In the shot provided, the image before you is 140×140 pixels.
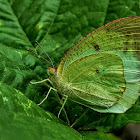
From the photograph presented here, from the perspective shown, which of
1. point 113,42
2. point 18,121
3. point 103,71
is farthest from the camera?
point 103,71

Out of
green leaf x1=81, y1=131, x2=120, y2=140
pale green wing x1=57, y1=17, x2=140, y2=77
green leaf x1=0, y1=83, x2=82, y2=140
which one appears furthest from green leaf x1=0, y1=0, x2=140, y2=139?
green leaf x1=0, y1=83, x2=82, y2=140

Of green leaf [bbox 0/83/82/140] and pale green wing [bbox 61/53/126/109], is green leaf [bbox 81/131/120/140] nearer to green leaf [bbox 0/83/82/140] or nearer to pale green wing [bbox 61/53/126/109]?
pale green wing [bbox 61/53/126/109]

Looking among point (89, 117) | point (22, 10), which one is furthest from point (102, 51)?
point (22, 10)

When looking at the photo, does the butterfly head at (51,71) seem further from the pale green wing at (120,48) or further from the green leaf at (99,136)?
the green leaf at (99,136)

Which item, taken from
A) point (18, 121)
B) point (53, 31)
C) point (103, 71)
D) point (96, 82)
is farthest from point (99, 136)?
point (53, 31)

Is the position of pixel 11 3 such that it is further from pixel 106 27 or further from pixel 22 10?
pixel 106 27

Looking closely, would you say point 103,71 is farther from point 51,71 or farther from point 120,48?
point 51,71

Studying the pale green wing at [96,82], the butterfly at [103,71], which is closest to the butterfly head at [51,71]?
the butterfly at [103,71]

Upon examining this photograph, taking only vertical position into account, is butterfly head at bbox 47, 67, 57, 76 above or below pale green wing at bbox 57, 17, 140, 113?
below
